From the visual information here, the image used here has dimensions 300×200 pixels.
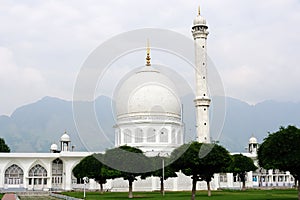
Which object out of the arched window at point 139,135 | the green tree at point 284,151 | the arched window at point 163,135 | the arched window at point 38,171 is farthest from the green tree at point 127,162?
the arched window at point 38,171

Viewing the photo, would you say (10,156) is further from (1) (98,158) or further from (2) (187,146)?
(2) (187,146)

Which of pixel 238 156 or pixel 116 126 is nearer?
pixel 238 156

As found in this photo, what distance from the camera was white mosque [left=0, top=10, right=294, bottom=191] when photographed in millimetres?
51812

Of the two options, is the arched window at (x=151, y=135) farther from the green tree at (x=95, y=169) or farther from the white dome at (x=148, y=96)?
the green tree at (x=95, y=169)

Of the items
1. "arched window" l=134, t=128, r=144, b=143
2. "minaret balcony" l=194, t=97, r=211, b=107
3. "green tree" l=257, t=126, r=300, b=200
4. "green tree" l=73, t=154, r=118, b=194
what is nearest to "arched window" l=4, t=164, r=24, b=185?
"green tree" l=73, t=154, r=118, b=194

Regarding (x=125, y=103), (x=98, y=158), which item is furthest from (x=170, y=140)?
(x=98, y=158)

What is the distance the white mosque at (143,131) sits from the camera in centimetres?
5181

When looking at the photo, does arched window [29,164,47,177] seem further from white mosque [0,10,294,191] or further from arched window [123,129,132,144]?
arched window [123,129,132,144]

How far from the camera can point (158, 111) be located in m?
54.0

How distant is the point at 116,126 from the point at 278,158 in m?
32.5

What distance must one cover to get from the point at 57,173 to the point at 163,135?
14934 millimetres

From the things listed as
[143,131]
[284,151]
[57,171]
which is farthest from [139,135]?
[284,151]

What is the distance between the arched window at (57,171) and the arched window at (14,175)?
13.0ft

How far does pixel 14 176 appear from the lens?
183 feet
